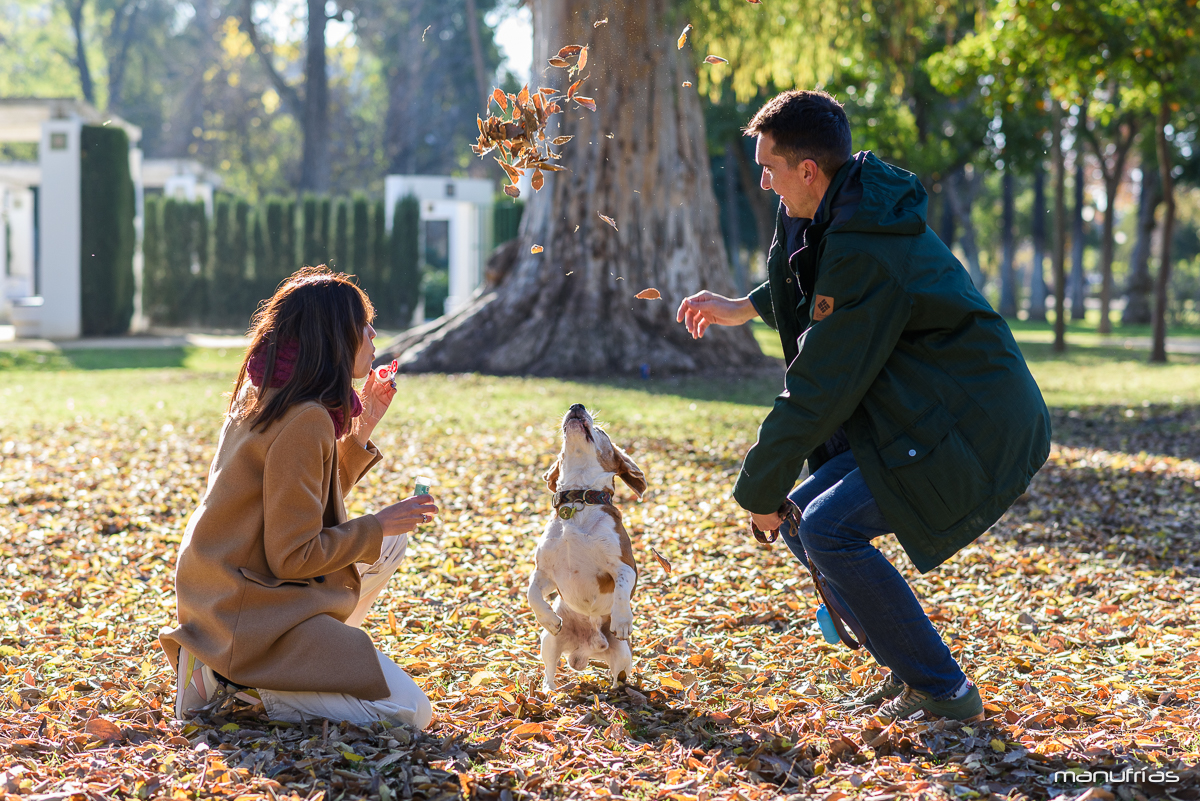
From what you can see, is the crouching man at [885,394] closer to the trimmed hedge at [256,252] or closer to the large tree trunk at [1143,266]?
the trimmed hedge at [256,252]

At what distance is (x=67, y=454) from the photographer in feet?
28.7

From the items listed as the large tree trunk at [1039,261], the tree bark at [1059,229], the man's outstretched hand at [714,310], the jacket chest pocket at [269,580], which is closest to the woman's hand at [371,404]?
the jacket chest pocket at [269,580]

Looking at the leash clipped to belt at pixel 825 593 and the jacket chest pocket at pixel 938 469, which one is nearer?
the jacket chest pocket at pixel 938 469

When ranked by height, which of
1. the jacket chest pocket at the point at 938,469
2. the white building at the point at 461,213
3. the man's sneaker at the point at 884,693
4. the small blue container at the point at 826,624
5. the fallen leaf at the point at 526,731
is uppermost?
the white building at the point at 461,213

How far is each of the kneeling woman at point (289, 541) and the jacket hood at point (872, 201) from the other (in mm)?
1565

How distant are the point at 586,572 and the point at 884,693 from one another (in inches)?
45.7

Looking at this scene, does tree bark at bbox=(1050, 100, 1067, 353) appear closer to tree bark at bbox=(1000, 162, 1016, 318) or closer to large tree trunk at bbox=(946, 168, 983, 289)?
large tree trunk at bbox=(946, 168, 983, 289)

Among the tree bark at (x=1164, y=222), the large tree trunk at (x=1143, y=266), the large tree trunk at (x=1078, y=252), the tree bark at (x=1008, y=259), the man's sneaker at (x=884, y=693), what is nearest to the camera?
the man's sneaker at (x=884, y=693)

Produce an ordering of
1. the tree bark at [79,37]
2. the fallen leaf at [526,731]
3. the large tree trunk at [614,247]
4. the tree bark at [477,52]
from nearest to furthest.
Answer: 1. the fallen leaf at [526,731]
2. the large tree trunk at [614,247]
3. the tree bark at [477,52]
4. the tree bark at [79,37]

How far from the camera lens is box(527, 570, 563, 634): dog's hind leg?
3.88m

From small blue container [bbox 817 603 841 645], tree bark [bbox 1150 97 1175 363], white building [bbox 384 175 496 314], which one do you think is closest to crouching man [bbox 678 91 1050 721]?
small blue container [bbox 817 603 841 645]

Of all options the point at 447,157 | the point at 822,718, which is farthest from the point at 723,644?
the point at 447,157

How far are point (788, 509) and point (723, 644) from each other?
4.37 feet

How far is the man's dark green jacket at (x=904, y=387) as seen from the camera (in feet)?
10.2
